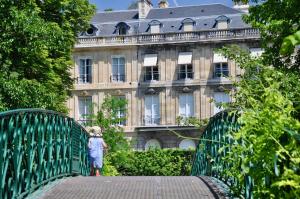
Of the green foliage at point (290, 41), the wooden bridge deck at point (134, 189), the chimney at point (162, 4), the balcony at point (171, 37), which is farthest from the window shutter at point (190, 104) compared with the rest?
the green foliage at point (290, 41)

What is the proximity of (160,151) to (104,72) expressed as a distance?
15.2 meters

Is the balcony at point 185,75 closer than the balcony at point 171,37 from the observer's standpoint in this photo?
No

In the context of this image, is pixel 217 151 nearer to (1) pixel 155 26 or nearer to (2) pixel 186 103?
(2) pixel 186 103

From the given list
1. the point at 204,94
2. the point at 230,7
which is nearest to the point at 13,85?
the point at 204,94

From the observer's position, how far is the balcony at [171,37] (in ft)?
152

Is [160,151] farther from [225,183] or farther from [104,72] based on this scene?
[225,183]

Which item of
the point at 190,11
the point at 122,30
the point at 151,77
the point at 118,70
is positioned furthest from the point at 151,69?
the point at 190,11

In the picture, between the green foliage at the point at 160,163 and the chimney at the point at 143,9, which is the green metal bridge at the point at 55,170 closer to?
the green foliage at the point at 160,163

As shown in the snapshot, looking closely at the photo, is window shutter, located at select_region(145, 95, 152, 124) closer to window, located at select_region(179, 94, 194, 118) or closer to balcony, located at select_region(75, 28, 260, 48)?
window, located at select_region(179, 94, 194, 118)

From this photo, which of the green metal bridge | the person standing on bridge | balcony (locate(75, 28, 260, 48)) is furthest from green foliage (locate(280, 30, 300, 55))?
balcony (locate(75, 28, 260, 48))

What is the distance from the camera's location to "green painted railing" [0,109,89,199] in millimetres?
6793

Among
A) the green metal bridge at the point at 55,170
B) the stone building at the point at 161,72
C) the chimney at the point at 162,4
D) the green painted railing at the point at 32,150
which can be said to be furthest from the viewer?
the chimney at the point at 162,4

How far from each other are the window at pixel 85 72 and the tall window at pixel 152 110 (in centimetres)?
480

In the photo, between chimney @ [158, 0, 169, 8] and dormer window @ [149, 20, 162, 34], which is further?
chimney @ [158, 0, 169, 8]
